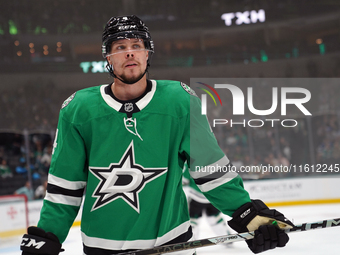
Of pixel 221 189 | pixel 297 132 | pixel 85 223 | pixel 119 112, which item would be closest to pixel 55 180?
pixel 85 223

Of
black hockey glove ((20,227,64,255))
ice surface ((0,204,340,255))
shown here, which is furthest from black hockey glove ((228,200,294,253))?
ice surface ((0,204,340,255))

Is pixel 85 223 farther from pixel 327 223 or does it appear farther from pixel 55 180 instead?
pixel 327 223

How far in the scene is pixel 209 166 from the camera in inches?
47.7

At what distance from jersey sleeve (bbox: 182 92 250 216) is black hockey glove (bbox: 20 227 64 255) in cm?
46

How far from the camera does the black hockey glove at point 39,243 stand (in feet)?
3.64

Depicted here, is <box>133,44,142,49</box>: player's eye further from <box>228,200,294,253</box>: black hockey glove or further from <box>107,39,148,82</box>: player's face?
<box>228,200,294,253</box>: black hockey glove

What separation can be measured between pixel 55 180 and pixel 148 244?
336 millimetres

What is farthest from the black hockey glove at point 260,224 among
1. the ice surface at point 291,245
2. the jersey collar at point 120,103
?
the ice surface at point 291,245

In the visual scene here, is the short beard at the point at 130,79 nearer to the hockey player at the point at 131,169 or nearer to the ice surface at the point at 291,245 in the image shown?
the hockey player at the point at 131,169

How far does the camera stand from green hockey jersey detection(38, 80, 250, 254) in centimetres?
115

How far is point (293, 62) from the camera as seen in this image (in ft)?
27.1

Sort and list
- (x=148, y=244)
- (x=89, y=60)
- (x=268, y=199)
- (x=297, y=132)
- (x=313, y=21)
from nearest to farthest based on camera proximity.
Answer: (x=148, y=244), (x=268, y=199), (x=297, y=132), (x=89, y=60), (x=313, y=21)

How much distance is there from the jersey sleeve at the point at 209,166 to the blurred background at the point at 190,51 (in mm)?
4718

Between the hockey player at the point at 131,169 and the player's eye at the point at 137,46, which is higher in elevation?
the player's eye at the point at 137,46
